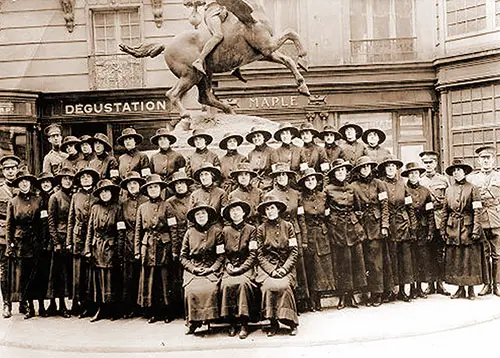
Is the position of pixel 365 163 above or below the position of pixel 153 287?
above

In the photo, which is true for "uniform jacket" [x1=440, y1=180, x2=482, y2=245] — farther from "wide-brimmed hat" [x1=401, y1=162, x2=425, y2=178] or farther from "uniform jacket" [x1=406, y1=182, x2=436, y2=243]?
"wide-brimmed hat" [x1=401, y1=162, x2=425, y2=178]

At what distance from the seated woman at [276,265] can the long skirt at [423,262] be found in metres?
2.03

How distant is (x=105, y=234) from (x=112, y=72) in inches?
354

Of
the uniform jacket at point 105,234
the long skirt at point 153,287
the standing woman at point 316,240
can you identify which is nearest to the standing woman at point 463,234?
the standing woman at point 316,240

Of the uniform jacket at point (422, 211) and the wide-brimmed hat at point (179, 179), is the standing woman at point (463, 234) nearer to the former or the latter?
the uniform jacket at point (422, 211)

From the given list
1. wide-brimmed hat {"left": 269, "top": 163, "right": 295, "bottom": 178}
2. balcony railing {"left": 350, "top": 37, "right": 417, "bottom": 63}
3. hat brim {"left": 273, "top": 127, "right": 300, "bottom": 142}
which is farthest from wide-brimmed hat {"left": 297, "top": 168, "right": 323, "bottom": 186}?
balcony railing {"left": 350, "top": 37, "right": 417, "bottom": 63}

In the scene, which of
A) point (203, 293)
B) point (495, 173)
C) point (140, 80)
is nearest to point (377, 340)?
point (203, 293)

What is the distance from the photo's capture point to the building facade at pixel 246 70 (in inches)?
632

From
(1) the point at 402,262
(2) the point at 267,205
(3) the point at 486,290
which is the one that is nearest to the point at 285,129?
(2) the point at 267,205

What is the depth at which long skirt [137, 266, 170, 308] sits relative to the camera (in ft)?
25.7

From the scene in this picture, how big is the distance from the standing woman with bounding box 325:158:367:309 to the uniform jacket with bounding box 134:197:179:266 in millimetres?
1881

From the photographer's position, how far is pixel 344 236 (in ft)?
27.0

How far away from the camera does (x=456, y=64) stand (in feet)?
50.2

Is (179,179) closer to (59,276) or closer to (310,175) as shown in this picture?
(310,175)
